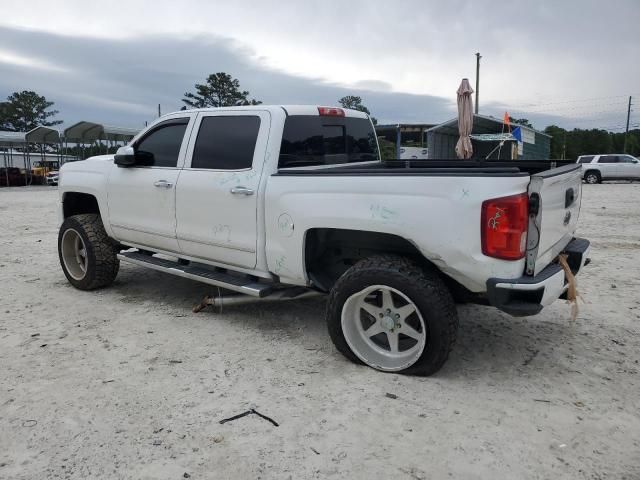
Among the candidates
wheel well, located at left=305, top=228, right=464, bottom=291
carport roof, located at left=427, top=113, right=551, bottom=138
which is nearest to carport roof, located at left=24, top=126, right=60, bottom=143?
carport roof, located at left=427, top=113, right=551, bottom=138

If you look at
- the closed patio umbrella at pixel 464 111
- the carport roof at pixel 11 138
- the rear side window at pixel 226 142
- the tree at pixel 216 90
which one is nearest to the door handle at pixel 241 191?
the rear side window at pixel 226 142

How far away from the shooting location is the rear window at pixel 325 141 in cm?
405

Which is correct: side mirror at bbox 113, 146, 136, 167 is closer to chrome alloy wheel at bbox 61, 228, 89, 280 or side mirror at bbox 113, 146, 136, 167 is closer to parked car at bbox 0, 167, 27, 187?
chrome alloy wheel at bbox 61, 228, 89, 280

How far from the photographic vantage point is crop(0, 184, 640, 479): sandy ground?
2.47 m

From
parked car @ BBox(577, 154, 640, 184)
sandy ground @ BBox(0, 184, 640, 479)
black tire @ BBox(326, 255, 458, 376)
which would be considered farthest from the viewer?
parked car @ BBox(577, 154, 640, 184)

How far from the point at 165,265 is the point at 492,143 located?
28.0 meters

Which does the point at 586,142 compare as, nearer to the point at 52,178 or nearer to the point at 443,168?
the point at 52,178

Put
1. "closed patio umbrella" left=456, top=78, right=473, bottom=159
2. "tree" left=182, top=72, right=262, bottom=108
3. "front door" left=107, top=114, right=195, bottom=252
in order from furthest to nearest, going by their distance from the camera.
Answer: "tree" left=182, top=72, right=262, bottom=108 → "closed patio umbrella" left=456, top=78, right=473, bottom=159 → "front door" left=107, top=114, right=195, bottom=252

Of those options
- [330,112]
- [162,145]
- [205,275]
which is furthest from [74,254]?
[330,112]

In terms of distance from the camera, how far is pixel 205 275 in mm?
4324

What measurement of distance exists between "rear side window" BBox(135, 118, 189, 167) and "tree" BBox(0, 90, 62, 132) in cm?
6710

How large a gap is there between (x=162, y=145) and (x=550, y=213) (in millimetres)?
3410

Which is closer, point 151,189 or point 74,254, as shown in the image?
point 151,189

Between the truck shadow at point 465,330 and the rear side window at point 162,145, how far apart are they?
4.59 ft
